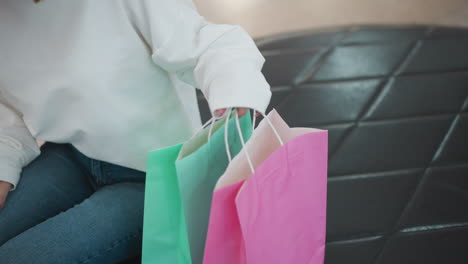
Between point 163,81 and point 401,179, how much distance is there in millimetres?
536

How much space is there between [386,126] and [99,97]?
68 cm

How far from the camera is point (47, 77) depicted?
2.41 feet

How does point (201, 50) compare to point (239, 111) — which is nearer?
point (239, 111)

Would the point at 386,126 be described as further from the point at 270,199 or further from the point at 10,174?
the point at 10,174

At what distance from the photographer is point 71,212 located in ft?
2.32

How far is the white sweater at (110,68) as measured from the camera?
679 mm

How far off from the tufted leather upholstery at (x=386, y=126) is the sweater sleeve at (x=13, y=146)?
470 mm

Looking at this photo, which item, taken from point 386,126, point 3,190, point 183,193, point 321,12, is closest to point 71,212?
point 3,190

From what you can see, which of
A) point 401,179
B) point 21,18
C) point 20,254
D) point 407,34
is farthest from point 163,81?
point 407,34

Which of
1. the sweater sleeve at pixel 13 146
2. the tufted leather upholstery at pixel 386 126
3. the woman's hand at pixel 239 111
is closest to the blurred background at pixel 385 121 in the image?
the tufted leather upholstery at pixel 386 126

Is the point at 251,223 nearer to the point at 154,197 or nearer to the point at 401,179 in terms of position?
the point at 154,197

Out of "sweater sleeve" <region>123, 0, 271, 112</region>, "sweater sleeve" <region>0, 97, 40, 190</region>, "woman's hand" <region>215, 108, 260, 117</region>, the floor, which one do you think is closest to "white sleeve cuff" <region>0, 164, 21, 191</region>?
"sweater sleeve" <region>0, 97, 40, 190</region>

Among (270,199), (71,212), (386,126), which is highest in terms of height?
(270,199)

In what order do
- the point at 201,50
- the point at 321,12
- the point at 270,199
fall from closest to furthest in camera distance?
the point at 270,199
the point at 201,50
the point at 321,12
